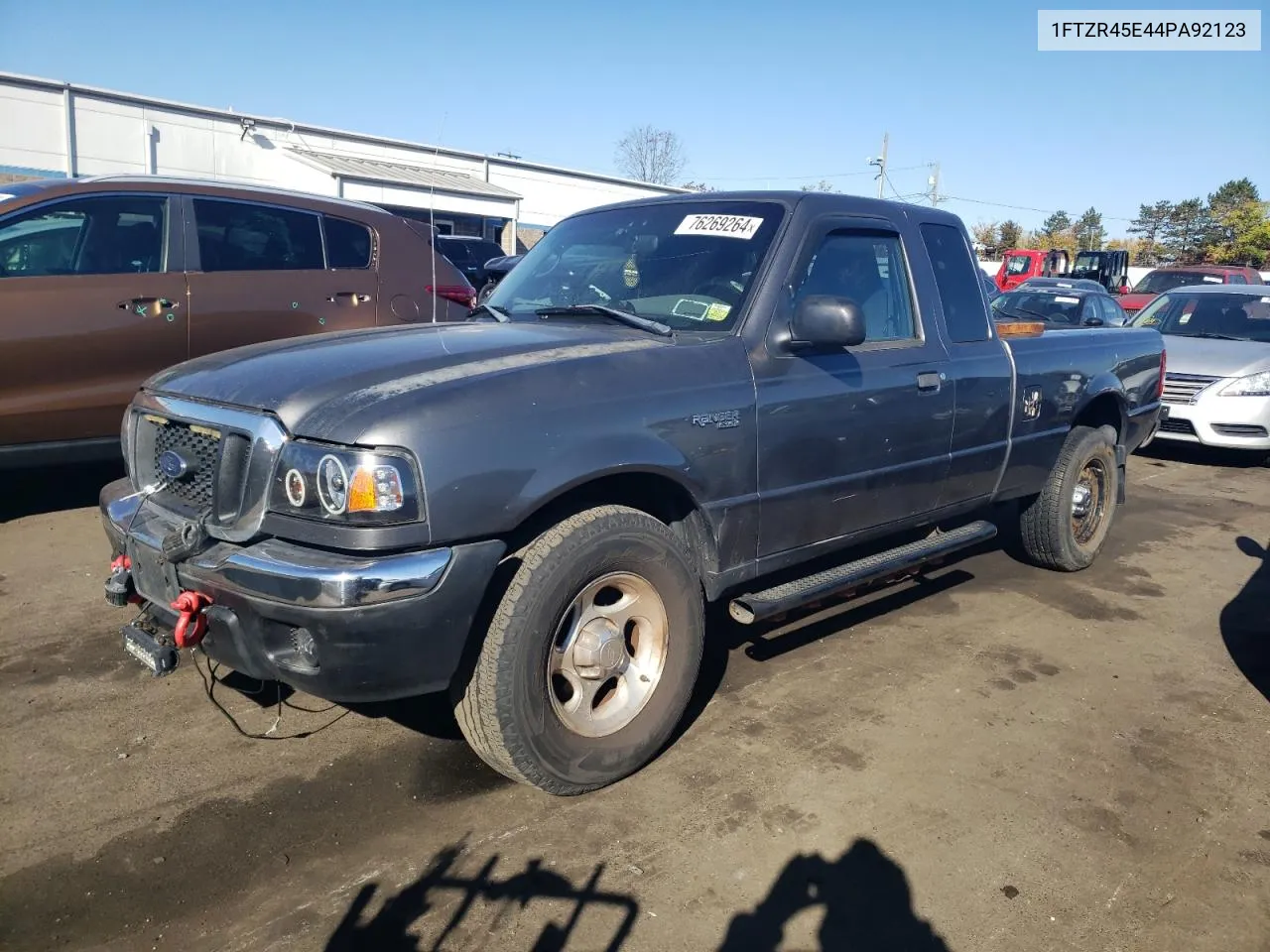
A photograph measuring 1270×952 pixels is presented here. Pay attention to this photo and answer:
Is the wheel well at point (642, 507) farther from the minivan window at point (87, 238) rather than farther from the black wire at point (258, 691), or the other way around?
the minivan window at point (87, 238)

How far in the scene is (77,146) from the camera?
20703mm

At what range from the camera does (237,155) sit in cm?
2330

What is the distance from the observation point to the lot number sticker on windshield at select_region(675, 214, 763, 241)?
3705mm

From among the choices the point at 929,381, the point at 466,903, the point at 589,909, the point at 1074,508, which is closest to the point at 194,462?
the point at 466,903

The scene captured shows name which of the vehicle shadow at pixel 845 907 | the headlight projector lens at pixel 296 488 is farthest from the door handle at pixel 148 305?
the vehicle shadow at pixel 845 907

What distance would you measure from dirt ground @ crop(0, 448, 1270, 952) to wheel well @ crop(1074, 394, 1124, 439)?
1.49 m

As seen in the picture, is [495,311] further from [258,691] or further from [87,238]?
[87,238]

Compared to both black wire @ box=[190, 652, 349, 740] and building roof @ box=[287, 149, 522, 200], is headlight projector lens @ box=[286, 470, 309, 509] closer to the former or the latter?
black wire @ box=[190, 652, 349, 740]

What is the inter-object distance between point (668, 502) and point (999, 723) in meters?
1.59

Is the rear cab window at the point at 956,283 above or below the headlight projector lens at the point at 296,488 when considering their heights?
above

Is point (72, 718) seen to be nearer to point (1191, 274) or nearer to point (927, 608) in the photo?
point (927, 608)

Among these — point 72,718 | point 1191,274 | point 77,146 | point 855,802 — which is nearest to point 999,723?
point 855,802

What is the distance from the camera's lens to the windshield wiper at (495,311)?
3.98m

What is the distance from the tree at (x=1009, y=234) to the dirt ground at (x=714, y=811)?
60560mm
